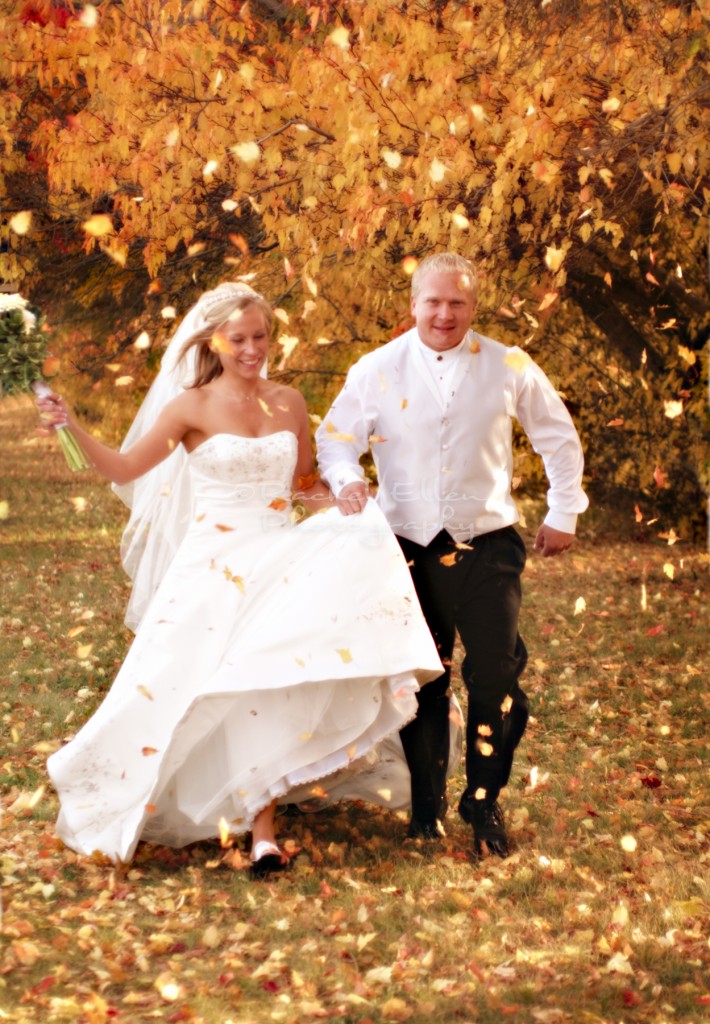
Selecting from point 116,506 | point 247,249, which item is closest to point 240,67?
point 247,249

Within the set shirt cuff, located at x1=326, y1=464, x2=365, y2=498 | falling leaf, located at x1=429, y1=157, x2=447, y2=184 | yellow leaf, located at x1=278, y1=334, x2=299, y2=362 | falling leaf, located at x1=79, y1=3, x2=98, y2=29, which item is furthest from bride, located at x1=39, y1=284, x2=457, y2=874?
yellow leaf, located at x1=278, y1=334, x2=299, y2=362

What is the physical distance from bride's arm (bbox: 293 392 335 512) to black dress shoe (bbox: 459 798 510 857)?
1330 mm

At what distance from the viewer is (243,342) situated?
5.30 metres

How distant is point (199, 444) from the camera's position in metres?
5.43

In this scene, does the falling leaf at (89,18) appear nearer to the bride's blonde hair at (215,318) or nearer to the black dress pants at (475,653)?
the bride's blonde hair at (215,318)

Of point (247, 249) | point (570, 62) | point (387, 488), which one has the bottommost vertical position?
point (387, 488)

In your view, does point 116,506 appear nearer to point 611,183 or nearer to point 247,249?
point 247,249

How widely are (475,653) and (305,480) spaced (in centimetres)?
106

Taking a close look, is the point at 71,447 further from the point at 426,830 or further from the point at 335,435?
the point at 426,830

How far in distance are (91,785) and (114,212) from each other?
614 centimetres

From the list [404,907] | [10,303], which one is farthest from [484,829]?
[10,303]

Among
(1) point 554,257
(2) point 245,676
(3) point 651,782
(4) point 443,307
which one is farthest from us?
(1) point 554,257

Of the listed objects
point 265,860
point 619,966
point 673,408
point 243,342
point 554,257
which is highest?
point 554,257

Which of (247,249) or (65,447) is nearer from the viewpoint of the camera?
(65,447)
